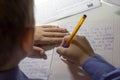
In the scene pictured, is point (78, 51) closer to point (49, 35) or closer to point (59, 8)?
point (49, 35)

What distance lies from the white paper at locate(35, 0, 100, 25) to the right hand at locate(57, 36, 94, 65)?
0.19 metres

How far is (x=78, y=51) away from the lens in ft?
2.66

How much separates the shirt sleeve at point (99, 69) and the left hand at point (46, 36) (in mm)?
152

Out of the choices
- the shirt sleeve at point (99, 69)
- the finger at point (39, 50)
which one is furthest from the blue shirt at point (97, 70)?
the finger at point (39, 50)

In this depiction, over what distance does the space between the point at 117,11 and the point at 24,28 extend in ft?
1.42

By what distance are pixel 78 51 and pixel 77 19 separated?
18 centimetres

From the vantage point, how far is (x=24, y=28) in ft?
2.04

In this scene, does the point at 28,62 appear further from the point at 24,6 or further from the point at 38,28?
the point at 24,6

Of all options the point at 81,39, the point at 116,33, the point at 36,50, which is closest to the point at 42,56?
the point at 36,50

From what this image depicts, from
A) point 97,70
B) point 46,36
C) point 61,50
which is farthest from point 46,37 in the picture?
point 97,70

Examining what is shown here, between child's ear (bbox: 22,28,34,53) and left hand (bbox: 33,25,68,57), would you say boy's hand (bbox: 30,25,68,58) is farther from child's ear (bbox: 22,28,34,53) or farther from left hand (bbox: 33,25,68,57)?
child's ear (bbox: 22,28,34,53)

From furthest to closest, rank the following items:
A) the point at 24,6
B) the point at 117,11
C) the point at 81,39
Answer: the point at 117,11, the point at 81,39, the point at 24,6

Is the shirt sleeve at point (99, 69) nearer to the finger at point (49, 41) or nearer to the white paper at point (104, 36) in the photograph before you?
Result: the white paper at point (104, 36)

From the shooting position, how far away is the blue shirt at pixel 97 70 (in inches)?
28.8
